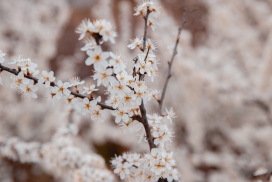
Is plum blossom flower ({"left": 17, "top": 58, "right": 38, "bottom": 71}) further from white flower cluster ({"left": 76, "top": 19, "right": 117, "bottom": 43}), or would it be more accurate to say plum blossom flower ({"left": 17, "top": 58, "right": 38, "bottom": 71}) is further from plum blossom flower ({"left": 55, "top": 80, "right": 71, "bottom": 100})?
white flower cluster ({"left": 76, "top": 19, "right": 117, "bottom": 43})

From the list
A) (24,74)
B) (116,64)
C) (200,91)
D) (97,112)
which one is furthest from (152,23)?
(200,91)

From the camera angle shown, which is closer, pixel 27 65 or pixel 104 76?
pixel 104 76

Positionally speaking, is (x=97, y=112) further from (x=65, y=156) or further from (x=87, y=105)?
(x=65, y=156)

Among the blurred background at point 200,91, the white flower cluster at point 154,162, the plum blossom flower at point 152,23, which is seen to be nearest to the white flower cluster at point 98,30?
the plum blossom flower at point 152,23

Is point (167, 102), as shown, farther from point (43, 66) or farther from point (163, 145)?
point (163, 145)

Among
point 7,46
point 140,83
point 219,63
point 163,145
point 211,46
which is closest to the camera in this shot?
point 140,83

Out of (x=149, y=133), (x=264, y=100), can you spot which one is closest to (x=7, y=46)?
(x=264, y=100)
